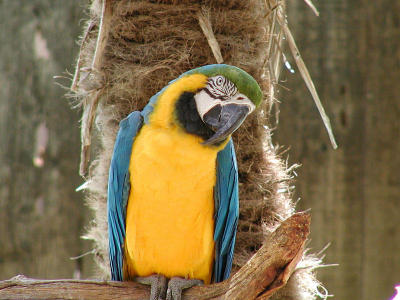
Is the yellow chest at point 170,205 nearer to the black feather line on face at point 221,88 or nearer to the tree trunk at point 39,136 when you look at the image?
the black feather line on face at point 221,88

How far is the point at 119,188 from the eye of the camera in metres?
1.76

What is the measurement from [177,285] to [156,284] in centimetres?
8

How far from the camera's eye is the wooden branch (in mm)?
1255

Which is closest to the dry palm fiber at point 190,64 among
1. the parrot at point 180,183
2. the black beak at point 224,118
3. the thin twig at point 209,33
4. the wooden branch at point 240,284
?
the thin twig at point 209,33

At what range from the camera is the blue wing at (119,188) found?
174 cm

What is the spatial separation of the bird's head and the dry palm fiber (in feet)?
0.52

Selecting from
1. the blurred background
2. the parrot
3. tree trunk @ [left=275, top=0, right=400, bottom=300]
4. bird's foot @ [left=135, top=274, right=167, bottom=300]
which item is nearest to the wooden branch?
bird's foot @ [left=135, top=274, right=167, bottom=300]

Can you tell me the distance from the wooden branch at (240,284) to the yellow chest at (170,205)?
0.14 m

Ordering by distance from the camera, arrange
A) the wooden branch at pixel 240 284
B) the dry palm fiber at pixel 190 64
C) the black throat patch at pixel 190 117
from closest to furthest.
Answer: the wooden branch at pixel 240 284, the black throat patch at pixel 190 117, the dry palm fiber at pixel 190 64

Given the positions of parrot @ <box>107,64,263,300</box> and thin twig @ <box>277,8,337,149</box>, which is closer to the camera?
parrot @ <box>107,64,263,300</box>

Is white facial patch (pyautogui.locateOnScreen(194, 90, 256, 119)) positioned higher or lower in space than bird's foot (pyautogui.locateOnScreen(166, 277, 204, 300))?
higher

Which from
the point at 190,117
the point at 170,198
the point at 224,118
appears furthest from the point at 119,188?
the point at 224,118

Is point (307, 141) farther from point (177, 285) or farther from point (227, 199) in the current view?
point (177, 285)

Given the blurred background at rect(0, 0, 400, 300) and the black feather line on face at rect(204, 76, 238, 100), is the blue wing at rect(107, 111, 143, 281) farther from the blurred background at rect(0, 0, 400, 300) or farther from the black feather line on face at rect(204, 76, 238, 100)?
the blurred background at rect(0, 0, 400, 300)
